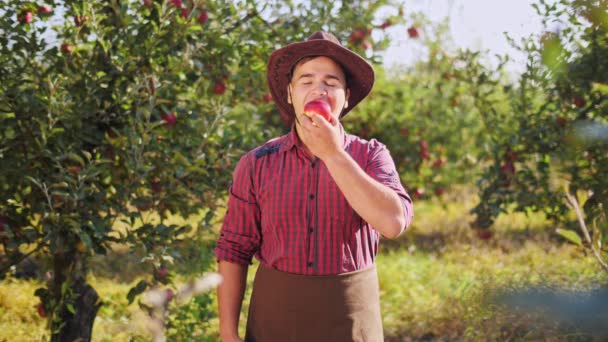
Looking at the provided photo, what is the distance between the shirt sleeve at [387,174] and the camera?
1408mm

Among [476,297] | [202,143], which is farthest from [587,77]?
[202,143]

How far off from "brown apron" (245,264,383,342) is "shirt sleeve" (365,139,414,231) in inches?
8.2

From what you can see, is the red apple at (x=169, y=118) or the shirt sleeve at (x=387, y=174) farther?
the red apple at (x=169, y=118)

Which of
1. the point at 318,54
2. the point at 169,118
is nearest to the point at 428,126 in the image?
the point at 169,118

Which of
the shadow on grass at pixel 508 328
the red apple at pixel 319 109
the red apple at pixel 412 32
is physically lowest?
the shadow on grass at pixel 508 328

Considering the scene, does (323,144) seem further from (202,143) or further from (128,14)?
(128,14)

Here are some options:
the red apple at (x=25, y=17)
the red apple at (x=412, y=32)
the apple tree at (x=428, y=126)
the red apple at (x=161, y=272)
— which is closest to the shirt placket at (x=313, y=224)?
the red apple at (x=161, y=272)

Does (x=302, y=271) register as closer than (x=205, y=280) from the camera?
No

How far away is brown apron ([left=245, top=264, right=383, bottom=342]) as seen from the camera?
1.47 meters

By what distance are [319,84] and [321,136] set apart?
1.00 ft

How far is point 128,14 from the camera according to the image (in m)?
2.80

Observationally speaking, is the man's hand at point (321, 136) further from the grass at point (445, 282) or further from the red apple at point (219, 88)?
the red apple at point (219, 88)

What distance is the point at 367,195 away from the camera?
4.13 feet

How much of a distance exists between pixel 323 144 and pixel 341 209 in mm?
305
